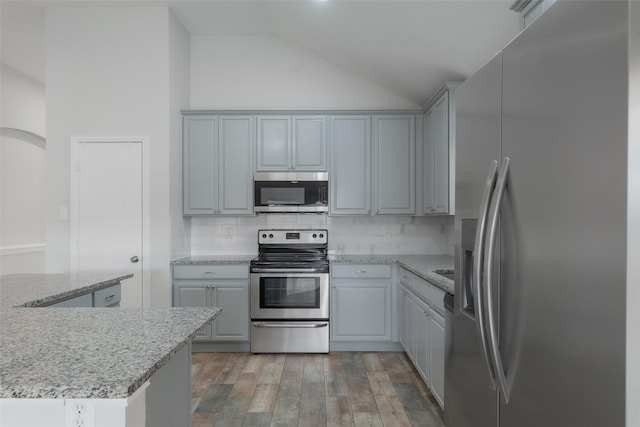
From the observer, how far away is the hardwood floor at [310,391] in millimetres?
2670

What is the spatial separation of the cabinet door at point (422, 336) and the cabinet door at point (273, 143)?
1928 mm

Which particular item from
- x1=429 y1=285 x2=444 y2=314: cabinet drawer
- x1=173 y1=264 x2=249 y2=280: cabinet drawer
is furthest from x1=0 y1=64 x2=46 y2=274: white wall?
x1=429 y1=285 x2=444 y2=314: cabinet drawer

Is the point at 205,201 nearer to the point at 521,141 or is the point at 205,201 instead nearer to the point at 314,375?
the point at 314,375

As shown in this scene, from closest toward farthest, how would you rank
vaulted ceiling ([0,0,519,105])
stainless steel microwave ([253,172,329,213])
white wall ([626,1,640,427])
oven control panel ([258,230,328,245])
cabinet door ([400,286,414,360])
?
white wall ([626,1,640,427]) → vaulted ceiling ([0,0,519,105]) → cabinet door ([400,286,414,360]) → stainless steel microwave ([253,172,329,213]) → oven control panel ([258,230,328,245])

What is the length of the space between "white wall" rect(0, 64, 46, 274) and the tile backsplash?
9.63ft

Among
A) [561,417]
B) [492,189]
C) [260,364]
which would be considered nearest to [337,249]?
[260,364]

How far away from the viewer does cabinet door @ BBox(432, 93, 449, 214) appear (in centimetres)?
341

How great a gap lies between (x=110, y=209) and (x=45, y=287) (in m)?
1.81

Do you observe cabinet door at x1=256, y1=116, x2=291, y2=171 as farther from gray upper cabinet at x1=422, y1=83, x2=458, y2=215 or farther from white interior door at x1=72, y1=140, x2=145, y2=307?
gray upper cabinet at x1=422, y1=83, x2=458, y2=215

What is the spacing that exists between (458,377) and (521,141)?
104 cm

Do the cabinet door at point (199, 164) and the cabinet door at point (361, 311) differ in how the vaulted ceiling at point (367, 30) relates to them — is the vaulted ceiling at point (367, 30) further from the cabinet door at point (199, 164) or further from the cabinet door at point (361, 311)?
the cabinet door at point (361, 311)

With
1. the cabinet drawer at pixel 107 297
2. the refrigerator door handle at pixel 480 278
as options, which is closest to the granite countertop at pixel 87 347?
the cabinet drawer at pixel 107 297

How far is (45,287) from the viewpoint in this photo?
225 centimetres

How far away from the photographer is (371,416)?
270 cm
